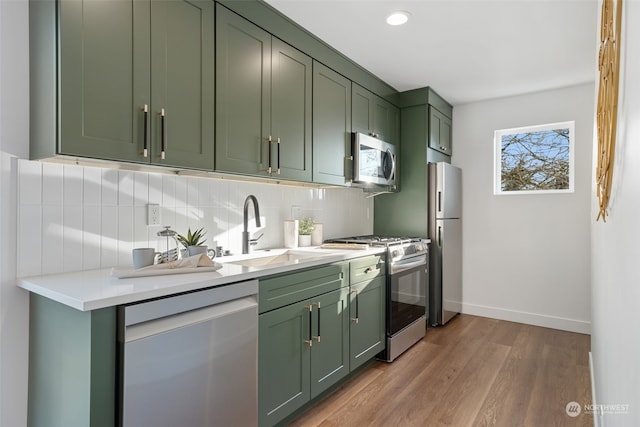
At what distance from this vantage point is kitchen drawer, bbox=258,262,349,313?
180cm

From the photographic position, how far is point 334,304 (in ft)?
7.60

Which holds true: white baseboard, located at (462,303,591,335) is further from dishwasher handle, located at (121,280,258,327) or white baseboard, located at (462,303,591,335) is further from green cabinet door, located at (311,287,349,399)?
dishwasher handle, located at (121,280,258,327)

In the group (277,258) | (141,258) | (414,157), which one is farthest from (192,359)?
(414,157)

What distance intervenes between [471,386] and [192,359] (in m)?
1.97

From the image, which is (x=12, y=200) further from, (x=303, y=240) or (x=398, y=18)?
(x=398, y=18)

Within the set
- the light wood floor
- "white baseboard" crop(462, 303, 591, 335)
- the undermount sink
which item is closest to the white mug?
the undermount sink

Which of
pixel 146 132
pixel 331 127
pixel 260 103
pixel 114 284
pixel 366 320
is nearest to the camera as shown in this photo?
pixel 114 284

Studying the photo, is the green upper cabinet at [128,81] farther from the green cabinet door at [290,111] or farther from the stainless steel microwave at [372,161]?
the stainless steel microwave at [372,161]

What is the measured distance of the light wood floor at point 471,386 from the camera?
2.11 meters

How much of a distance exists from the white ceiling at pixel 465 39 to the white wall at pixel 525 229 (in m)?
0.36

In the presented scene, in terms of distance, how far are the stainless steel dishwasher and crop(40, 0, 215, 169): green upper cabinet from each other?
67cm

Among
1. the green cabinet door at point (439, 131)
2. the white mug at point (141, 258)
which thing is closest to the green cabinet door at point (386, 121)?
the green cabinet door at point (439, 131)

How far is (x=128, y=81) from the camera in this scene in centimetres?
154

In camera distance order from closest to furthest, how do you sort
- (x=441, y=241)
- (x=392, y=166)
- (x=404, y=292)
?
(x=404, y=292), (x=392, y=166), (x=441, y=241)
